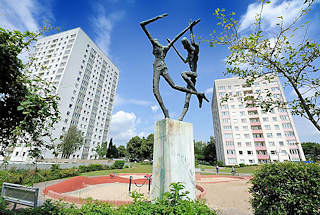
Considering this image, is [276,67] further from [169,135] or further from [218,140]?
[218,140]

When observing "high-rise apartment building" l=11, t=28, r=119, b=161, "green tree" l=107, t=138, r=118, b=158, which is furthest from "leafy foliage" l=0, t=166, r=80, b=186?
"green tree" l=107, t=138, r=118, b=158

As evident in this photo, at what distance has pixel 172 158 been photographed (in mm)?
3959

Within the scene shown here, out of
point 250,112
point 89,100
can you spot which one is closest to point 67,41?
point 89,100

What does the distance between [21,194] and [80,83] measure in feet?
152

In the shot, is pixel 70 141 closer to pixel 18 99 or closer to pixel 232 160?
pixel 18 99

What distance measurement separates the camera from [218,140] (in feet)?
158

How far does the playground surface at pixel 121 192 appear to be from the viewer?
689 centimetres

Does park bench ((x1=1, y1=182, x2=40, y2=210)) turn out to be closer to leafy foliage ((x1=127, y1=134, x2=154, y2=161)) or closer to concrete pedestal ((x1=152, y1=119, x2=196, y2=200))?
concrete pedestal ((x1=152, y1=119, x2=196, y2=200))

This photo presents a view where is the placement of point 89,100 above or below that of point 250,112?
above

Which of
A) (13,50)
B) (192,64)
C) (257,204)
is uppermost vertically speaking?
(192,64)

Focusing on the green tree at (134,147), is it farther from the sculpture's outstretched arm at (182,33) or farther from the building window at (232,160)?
the sculpture's outstretched arm at (182,33)

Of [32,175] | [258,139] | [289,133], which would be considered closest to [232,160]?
[258,139]

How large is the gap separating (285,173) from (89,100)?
5281 centimetres

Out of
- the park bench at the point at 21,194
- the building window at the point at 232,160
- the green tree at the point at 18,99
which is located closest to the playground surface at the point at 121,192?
the park bench at the point at 21,194
